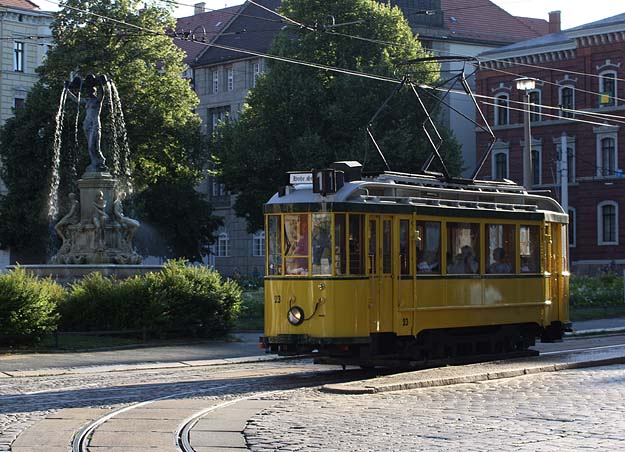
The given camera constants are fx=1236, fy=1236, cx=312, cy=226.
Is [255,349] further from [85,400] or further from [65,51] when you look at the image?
[65,51]

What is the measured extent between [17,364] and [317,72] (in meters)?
36.5

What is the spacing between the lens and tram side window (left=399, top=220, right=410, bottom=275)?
1923 cm

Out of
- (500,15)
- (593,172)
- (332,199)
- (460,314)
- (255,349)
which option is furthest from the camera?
(500,15)

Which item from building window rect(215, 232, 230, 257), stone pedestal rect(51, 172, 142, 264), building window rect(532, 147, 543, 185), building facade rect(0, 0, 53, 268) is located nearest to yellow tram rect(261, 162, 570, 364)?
stone pedestal rect(51, 172, 142, 264)

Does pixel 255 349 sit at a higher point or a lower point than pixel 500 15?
lower

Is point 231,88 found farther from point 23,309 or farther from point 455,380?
point 455,380

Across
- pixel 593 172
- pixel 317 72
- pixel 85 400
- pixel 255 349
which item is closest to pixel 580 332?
pixel 255 349

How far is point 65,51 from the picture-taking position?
56875 mm

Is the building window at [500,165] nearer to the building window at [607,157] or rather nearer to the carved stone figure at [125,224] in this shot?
the building window at [607,157]

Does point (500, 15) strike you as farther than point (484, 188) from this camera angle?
Yes

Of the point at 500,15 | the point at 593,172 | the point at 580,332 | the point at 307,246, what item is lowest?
the point at 580,332

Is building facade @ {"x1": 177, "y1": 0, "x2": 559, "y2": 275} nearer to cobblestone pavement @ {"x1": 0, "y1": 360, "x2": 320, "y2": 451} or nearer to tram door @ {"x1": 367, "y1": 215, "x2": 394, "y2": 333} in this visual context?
cobblestone pavement @ {"x1": 0, "y1": 360, "x2": 320, "y2": 451}

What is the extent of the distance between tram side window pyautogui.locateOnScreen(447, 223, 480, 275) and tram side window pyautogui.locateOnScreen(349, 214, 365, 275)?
2.09 meters

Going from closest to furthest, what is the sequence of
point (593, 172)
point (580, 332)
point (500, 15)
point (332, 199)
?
point (332, 199) < point (580, 332) < point (593, 172) < point (500, 15)
